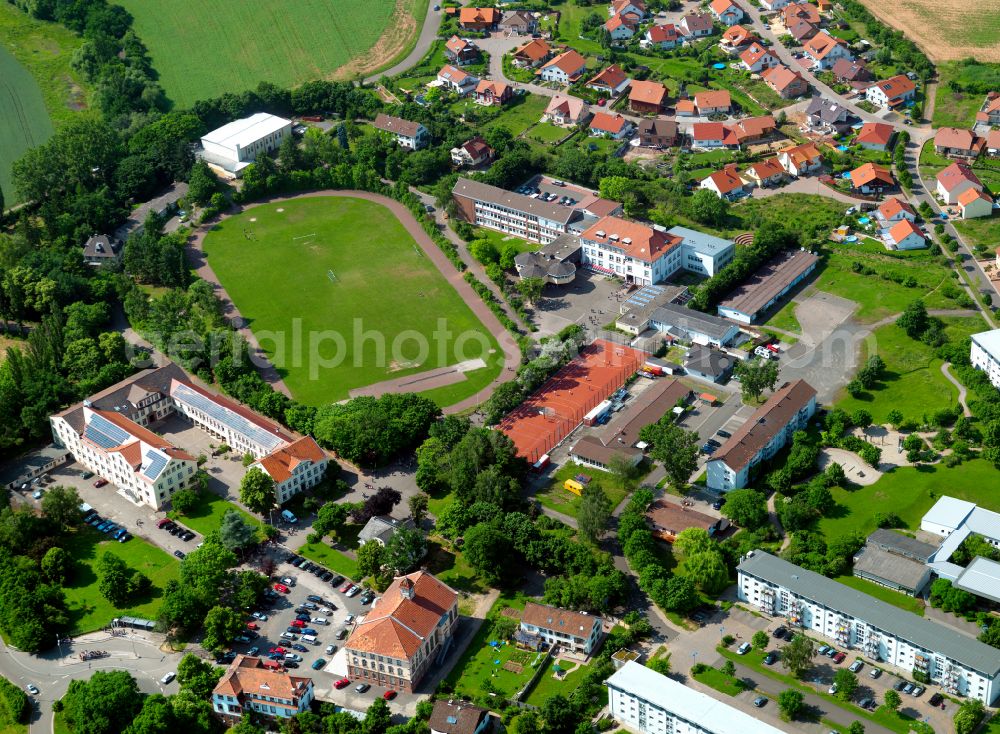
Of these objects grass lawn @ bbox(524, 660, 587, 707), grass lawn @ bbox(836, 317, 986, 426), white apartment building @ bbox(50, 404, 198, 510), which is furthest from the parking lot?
grass lawn @ bbox(836, 317, 986, 426)

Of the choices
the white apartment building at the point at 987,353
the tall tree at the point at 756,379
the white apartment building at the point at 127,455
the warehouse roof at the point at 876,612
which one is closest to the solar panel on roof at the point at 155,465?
the white apartment building at the point at 127,455

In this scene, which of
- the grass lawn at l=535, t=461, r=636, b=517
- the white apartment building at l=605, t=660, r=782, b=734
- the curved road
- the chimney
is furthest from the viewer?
the curved road

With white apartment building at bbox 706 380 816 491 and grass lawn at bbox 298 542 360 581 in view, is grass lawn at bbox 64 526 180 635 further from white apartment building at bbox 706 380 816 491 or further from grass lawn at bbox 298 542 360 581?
white apartment building at bbox 706 380 816 491

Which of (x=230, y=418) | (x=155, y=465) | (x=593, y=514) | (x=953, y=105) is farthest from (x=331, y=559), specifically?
(x=953, y=105)

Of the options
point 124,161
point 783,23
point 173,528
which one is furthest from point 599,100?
point 173,528

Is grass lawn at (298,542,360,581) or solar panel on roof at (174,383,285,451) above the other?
solar panel on roof at (174,383,285,451)

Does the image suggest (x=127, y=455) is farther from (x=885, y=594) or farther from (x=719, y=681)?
(x=885, y=594)
